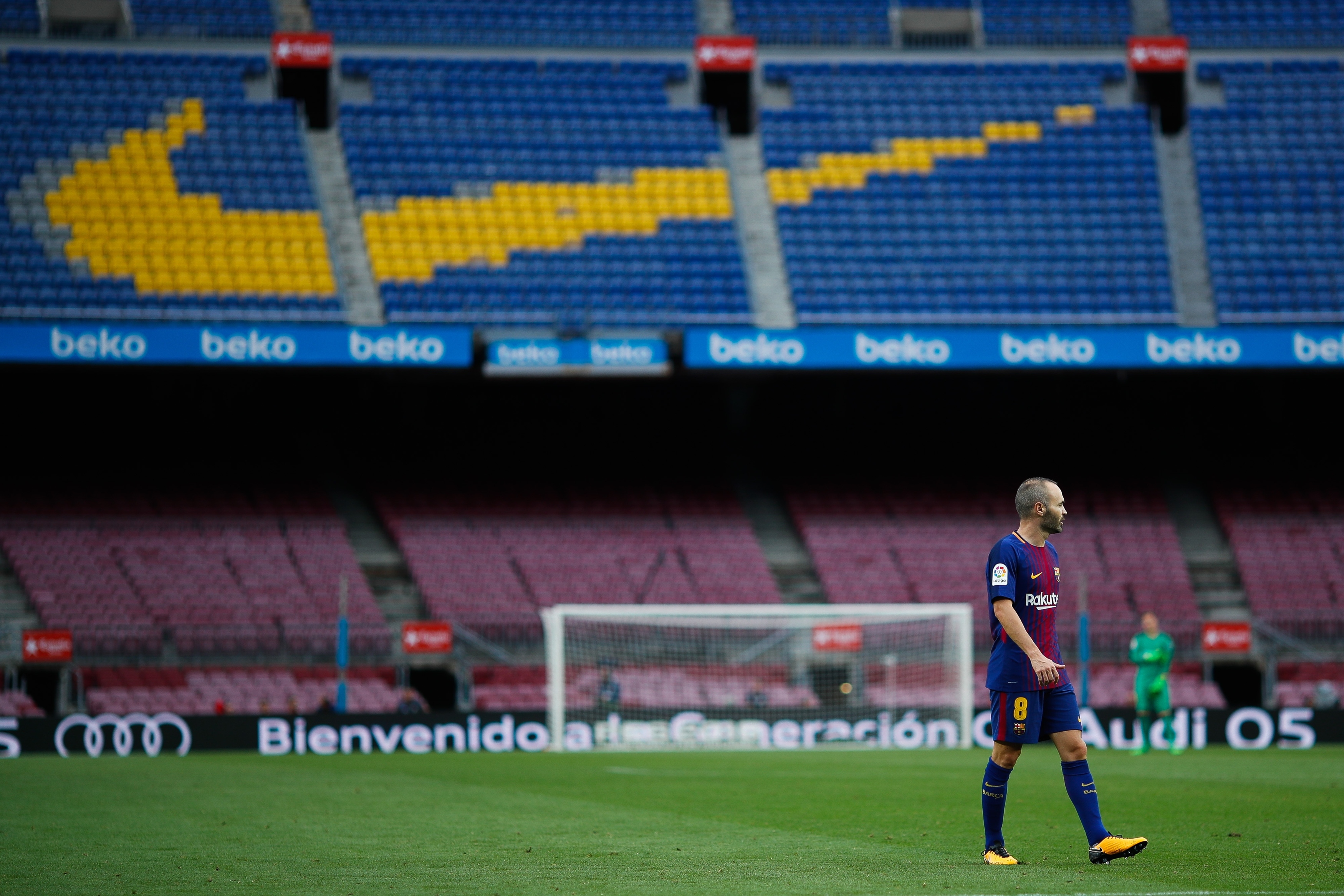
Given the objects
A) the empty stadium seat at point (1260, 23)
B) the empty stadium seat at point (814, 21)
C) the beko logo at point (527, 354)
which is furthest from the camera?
the empty stadium seat at point (814, 21)

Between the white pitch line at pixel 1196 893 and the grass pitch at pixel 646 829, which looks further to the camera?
the grass pitch at pixel 646 829

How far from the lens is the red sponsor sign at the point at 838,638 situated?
24.2 metres

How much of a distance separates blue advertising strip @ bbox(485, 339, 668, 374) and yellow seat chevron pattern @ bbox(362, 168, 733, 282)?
335 centimetres

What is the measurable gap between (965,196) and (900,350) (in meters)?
5.97

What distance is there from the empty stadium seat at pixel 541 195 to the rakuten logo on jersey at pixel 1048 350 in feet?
16.7

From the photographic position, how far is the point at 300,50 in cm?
3372

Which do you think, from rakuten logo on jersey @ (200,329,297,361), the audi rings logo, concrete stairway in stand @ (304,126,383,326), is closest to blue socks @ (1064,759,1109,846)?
the audi rings logo

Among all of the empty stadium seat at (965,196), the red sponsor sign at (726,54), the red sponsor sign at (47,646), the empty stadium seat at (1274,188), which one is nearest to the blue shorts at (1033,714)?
the red sponsor sign at (47,646)

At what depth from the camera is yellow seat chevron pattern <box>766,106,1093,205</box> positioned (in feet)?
108

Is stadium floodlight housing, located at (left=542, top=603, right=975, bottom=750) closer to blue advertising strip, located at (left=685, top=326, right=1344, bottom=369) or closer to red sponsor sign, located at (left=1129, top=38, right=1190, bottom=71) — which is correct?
blue advertising strip, located at (left=685, top=326, right=1344, bottom=369)

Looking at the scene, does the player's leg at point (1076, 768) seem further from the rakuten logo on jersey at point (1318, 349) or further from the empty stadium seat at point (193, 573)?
the rakuten logo on jersey at point (1318, 349)

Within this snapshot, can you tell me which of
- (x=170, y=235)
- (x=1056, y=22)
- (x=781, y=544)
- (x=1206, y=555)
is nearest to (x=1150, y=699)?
(x=1206, y=555)

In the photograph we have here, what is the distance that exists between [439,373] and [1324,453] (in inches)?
749

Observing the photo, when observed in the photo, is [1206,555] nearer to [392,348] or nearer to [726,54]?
[726,54]
